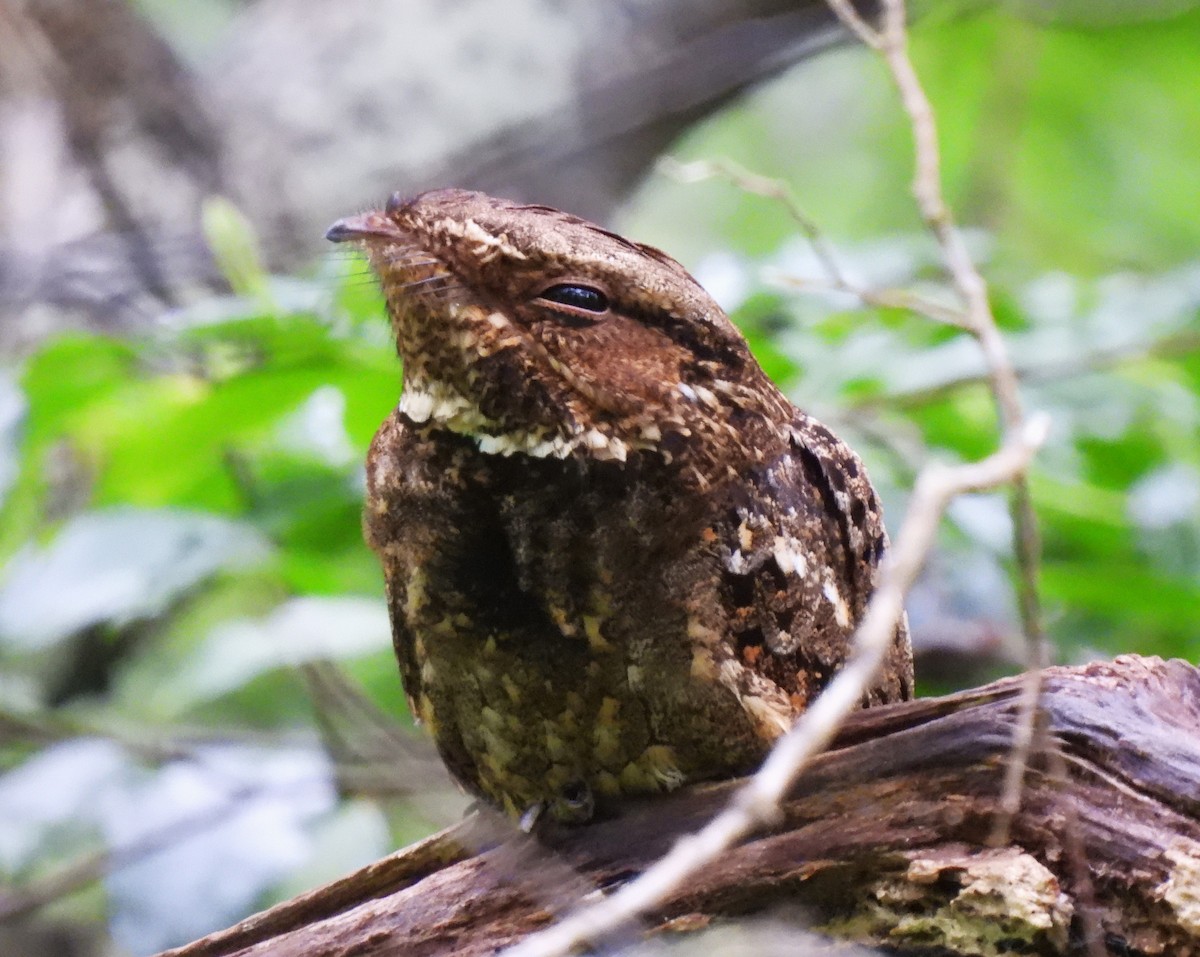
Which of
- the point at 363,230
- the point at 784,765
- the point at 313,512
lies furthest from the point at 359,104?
the point at 784,765

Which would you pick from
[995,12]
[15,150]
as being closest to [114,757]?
[15,150]

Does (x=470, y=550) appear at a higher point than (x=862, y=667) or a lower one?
higher

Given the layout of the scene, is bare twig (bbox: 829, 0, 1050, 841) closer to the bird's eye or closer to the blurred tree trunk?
the bird's eye

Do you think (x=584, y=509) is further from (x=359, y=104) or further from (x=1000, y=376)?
(x=359, y=104)

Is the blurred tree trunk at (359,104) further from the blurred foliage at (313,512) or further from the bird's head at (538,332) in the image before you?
the bird's head at (538,332)

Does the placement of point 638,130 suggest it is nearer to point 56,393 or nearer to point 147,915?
point 56,393

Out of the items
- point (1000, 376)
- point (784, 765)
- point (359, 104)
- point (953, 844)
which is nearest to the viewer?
point (784, 765)
